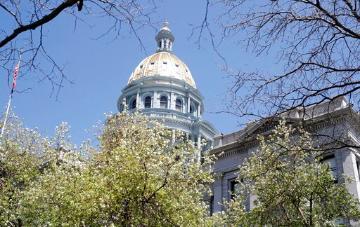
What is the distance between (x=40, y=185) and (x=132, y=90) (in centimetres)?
6001

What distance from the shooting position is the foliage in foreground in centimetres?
1833

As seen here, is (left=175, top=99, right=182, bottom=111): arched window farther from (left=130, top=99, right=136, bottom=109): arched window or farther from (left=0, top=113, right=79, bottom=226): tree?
(left=0, top=113, right=79, bottom=226): tree

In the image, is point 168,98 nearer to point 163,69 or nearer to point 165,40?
point 163,69

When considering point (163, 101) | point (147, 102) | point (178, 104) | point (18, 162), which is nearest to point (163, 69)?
point (178, 104)

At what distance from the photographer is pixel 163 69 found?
292 feet

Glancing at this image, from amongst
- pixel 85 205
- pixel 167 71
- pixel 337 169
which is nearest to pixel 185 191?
pixel 85 205

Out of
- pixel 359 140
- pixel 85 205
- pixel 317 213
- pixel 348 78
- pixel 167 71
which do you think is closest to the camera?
pixel 348 78

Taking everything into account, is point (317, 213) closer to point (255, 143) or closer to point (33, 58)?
point (255, 143)

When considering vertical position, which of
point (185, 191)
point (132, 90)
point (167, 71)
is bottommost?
point (185, 191)

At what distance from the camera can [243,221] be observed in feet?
70.6

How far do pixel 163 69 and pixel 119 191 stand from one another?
7115cm

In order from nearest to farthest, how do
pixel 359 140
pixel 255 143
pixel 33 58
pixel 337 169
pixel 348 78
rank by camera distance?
pixel 33 58 → pixel 348 78 → pixel 337 169 → pixel 359 140 → pixel 255 143

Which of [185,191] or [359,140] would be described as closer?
[185,191]

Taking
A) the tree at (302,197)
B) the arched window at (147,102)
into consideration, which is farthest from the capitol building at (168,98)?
the tree at (302,197)
